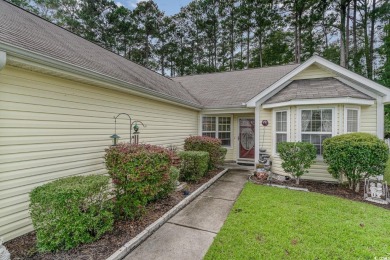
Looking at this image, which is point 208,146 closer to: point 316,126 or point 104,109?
point 316,126

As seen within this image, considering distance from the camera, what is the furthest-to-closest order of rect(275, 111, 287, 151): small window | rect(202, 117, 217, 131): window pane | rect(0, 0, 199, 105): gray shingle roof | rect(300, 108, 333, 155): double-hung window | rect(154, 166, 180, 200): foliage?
rect(202, 117, 217, 131): window pane → rect(275, 111, 287, 151): small window → rect(300, 108, 333, 155): double-hung window → rect(154, 166, 180, 200): foliage → rect(0, 0, 199, 105): gray shingle roof

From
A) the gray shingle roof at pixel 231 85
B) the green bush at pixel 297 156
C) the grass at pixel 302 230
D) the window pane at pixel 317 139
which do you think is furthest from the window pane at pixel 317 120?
the gray shingle roof at pixel 231 85

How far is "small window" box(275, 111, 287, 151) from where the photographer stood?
24.3 ft

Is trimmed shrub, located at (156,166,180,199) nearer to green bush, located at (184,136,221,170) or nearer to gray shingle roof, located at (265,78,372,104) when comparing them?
green bush, located at (184,136,221,170)

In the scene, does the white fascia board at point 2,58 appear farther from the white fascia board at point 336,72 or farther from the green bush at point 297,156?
the white fascia board at point 336,72

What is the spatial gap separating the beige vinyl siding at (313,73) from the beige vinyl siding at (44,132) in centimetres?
688

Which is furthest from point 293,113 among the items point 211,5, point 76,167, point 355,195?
point 211,5

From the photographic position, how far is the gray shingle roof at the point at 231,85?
9.92 metres

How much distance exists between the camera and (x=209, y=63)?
25.0 metres

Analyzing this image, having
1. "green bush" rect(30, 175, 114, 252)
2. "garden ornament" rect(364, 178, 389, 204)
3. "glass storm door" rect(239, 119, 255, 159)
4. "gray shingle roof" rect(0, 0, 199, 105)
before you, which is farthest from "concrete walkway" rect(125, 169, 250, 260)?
"glass storm door" rect(239, 119, 255, 159)

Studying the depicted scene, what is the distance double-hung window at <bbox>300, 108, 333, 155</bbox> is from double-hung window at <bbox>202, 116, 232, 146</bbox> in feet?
13.2

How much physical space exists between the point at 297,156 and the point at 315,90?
8.56 ft

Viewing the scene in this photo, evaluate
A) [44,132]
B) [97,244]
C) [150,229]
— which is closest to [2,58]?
[44,132]

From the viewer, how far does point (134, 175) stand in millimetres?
3699
